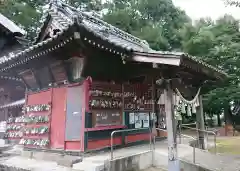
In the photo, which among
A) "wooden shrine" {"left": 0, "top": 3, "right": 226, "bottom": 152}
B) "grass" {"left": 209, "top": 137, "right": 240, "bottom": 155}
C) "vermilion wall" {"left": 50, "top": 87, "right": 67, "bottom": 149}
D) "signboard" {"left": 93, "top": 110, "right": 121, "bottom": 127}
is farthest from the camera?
"grass" {"left": 209, "top": 137, "right": 240, "bottom": 155}

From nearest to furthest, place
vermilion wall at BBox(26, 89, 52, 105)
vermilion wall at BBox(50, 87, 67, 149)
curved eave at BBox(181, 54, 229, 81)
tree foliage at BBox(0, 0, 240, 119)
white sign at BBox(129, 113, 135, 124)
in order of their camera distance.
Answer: curved eave at BBox(181, 54, 229, 81)
vermilion wall at BBox(50, 87, 67, 149)
vermilion wall at BBox(26, 89, 52, 105)
white sign at BBox(129, 113, 135, 124)
tree foliage at BBox(0, 0, 240, 119)

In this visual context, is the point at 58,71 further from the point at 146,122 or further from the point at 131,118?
the point at 146,122

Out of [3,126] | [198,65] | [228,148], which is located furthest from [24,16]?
[228,148]

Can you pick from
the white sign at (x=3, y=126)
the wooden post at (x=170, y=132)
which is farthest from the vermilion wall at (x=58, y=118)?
the white sign at (x=3, y=126)

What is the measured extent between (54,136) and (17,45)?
918cm

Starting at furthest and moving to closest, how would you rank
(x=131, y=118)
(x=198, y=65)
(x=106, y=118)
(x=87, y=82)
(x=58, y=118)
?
(x=131, y=118)
(x=58, y=118)
(x=106, y=118)
(x=87, y=82)
(x=198, y=65)

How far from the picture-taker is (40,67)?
25.8 feet

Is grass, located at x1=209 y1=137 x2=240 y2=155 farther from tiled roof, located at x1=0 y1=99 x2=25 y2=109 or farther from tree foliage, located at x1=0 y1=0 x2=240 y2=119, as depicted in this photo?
tiled roof, located at x1=0 y1=99 x2=25 y2=109

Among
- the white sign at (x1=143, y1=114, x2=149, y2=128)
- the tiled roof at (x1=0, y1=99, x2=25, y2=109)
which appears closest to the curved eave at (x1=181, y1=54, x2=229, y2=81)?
the white sign at (x1=143, y1=114, x2=149, y2=128)

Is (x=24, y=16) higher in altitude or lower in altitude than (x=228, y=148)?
higher

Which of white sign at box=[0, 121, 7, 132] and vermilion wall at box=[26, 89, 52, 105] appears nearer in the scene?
vermilion wall at box=[26, 89, 52, 105]

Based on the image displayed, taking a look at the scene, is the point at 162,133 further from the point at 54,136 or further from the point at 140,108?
the point at 54,136

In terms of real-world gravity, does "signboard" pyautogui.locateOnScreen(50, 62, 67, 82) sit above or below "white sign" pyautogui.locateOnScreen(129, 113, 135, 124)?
above

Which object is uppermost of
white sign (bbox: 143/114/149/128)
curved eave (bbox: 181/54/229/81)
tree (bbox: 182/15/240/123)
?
tree (bbox: 182/15/240/123)
